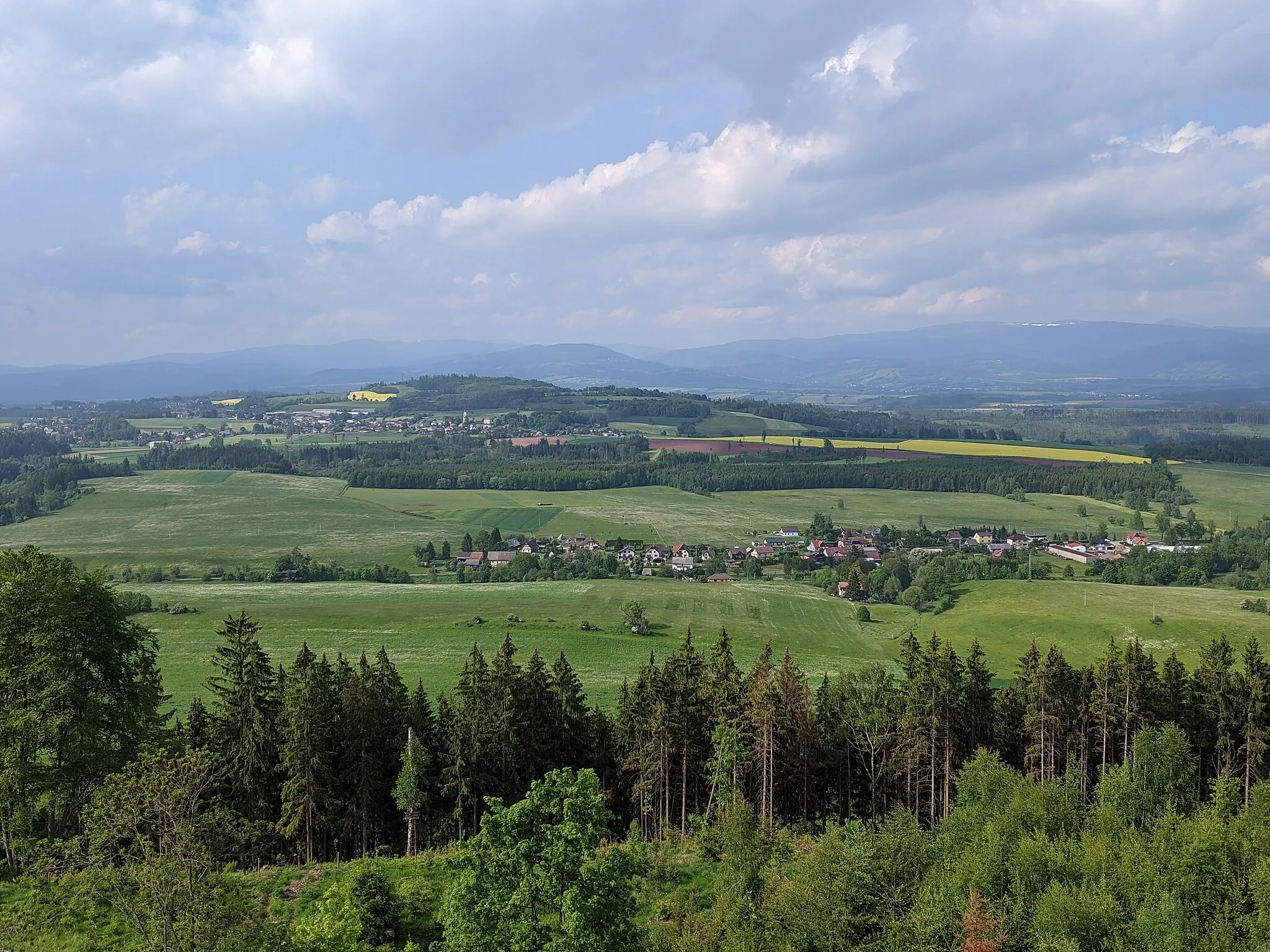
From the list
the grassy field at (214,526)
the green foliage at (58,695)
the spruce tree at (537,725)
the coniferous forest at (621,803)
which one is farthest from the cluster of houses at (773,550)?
the green foliage at (58,695)

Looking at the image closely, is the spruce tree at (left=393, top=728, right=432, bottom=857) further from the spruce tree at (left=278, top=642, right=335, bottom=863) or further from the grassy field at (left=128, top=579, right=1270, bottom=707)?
the grassy field at (left=128, top=579, right=1270, bottom=707)

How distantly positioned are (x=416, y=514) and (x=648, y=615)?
77252mm

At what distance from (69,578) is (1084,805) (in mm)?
38346

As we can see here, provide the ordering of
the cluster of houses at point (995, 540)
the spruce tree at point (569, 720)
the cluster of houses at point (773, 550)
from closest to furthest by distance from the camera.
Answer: the spruce tree at point (569, 720)
the cluster of houses at point (773, 550)
the cluster of houses at point (995, 540)

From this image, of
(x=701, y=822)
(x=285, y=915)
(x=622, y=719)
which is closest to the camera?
(x=285, y=915)

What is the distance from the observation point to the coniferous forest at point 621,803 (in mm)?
17531

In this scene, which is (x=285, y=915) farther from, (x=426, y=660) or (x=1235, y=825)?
(x=426, y=660)

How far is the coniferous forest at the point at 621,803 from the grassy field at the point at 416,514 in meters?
82.3

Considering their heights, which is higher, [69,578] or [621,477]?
[69,578]

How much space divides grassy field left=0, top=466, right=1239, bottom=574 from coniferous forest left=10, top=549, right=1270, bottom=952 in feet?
270

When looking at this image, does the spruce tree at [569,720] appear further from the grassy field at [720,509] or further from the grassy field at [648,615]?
the grassy field at [720,509]

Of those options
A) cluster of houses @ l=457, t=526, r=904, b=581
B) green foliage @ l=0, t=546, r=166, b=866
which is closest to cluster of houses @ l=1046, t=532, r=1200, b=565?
cluster of houses @ l=457, t=526, r=904, b=581

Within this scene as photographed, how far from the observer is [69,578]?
25.3 m

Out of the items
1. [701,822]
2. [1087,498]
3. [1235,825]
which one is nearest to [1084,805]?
[1235,825]
